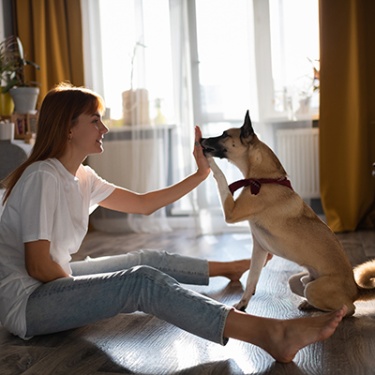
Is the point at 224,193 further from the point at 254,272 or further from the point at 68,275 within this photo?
the point at 68,275

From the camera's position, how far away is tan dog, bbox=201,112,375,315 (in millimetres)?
2047

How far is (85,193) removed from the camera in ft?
7.15

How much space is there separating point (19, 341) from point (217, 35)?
11.0 ft

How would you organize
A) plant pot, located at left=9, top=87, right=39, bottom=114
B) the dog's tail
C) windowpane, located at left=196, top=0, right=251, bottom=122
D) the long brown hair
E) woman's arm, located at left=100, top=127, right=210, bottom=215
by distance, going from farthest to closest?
windowpane, located at left=196, top=0, right=251, bottom=122, plant pot, located at left=9, top=87, right=39, bottom=114, woman's arm, located at left=100, top=127, right=210, bottom=215, the dog's tail, the long brown hair

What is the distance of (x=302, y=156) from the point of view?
459 cm

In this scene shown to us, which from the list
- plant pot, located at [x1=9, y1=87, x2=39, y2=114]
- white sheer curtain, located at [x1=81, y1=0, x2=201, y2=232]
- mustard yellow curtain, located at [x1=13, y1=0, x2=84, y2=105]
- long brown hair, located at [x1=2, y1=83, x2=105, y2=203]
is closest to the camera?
long brown hair, located at [x1=2, y1=83, x2=105, y2=203]

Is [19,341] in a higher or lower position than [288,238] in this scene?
lower

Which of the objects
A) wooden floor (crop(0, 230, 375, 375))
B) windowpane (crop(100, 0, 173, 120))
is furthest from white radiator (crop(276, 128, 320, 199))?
wooden floor (crop(0, 230, 375, 375))

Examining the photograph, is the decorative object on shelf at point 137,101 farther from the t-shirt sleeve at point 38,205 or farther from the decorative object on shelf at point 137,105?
the t-shirt sleeve at point 38,205

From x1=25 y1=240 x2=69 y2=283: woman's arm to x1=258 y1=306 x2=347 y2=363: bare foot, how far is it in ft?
2.33

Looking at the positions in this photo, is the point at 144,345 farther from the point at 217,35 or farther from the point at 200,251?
the point at 217,35

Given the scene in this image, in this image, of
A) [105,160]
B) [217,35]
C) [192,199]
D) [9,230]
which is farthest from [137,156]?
[9,230]

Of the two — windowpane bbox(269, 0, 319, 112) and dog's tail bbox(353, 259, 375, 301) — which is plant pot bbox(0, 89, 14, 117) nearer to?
windowpane bbox(269, 0, 319, 112)

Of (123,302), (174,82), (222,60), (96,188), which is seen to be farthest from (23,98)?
(123,302)
